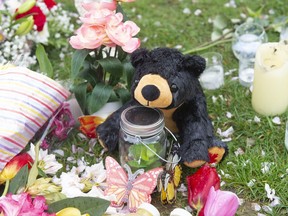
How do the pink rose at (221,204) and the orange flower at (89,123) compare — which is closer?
the pink rose at (221,204)

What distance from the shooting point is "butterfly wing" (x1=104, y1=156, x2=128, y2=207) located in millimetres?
1641

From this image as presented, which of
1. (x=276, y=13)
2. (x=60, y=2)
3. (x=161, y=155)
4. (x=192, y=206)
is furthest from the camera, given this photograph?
(x=60, y=2)

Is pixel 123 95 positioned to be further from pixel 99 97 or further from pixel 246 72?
pixel 246 72

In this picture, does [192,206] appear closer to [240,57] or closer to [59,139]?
[59,139]

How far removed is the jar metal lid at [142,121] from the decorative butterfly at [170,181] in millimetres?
123

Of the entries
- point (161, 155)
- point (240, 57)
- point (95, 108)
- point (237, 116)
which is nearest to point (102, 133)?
point (95, 108)

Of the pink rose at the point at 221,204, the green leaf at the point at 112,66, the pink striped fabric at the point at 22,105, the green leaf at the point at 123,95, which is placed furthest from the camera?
the green leaf at the point at 123,95

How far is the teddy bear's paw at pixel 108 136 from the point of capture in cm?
183

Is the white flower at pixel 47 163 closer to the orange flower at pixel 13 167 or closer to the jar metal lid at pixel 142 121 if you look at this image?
the orange flower at pixel 13 167

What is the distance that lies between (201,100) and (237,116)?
283 millimetres

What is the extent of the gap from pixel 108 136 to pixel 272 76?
61 centimetres

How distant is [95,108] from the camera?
6.11 feet

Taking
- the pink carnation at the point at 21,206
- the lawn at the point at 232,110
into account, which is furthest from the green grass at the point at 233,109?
the pink carnation at the point at 21,206

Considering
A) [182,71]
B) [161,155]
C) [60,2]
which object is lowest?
[60,2]
